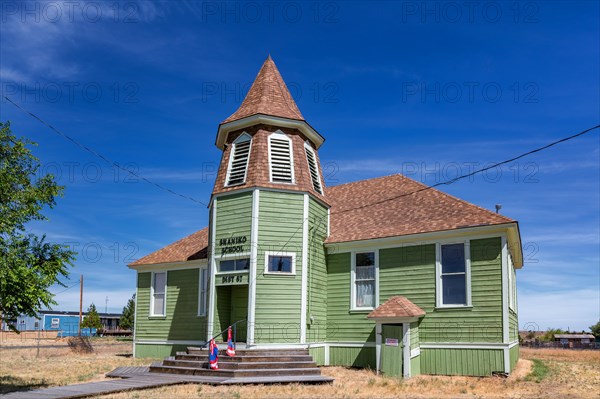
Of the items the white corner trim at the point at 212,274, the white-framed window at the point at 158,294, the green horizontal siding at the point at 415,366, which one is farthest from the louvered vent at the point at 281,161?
the white-framed window at the point at 158,294

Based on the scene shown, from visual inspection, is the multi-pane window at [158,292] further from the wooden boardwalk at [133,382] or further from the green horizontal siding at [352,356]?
the green horizontal siding at [352,356]

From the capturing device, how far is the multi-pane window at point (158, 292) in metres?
24.7

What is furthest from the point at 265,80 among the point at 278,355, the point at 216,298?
the point at 278,355

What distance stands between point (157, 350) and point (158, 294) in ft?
Result: 7.96

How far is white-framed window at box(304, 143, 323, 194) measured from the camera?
21.0m

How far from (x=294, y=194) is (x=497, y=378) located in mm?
8652

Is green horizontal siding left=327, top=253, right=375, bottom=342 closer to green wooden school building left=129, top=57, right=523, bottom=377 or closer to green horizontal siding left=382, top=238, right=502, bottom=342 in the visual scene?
green wooden school building left=129, top=57, right=523, bottom=377

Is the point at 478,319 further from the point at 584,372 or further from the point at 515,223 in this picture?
the point at 584,372

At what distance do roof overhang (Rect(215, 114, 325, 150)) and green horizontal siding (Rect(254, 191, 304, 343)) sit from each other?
2673 mm

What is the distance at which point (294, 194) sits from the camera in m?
19.5

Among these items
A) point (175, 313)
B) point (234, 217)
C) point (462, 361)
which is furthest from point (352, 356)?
point (175, 313)

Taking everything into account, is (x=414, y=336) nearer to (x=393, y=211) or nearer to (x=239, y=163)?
(x=393, y=211)

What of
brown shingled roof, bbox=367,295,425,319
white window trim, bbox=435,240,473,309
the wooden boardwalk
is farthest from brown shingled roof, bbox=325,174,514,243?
the wooden boardwalk

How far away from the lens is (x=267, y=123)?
20047 millimetres
